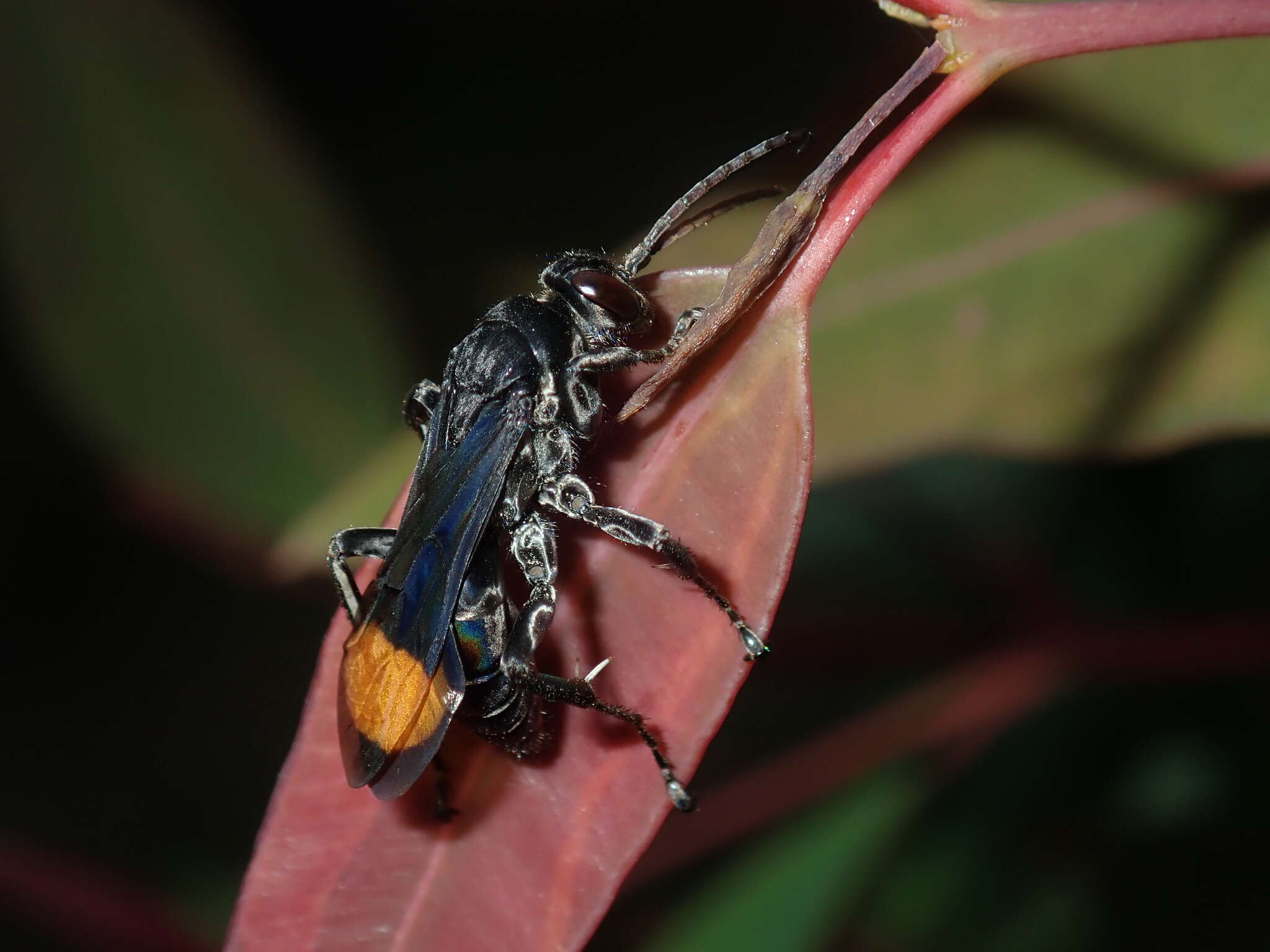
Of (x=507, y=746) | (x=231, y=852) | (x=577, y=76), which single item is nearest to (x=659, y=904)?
(x=231, y=852)

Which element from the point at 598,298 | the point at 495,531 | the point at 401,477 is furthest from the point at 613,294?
the point at 401,477

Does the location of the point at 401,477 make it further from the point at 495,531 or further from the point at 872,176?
the point at 872,176

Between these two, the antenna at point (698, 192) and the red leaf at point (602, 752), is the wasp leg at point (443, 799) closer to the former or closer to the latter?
the red leaf at point (602, 752)

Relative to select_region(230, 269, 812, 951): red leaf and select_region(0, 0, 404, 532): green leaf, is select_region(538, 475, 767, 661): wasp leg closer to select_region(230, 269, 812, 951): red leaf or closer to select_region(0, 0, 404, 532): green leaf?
select_region(230, 269, 812, 951): red leaf

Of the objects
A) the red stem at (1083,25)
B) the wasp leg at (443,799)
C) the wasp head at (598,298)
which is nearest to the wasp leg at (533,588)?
the wasp leg at (443,799)

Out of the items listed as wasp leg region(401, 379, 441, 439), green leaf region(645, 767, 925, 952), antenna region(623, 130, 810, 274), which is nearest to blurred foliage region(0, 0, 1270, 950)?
green leaf region(645, 767, 925, 952)

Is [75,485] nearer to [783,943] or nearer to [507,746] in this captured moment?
[507,746]

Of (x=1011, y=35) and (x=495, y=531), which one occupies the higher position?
(x=1011, y=35)
